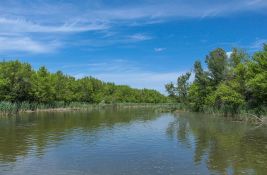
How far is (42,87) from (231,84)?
48145mm

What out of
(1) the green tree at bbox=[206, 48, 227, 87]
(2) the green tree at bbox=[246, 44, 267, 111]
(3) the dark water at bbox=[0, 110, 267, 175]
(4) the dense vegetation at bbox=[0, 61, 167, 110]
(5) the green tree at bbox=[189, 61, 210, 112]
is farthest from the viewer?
(5) the green tree at bbox=[189, 61, 210, 112]

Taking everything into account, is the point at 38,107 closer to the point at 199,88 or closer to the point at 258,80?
the point at 199,88

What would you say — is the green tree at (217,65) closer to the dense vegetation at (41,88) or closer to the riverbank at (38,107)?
the riverbank at (38,107)

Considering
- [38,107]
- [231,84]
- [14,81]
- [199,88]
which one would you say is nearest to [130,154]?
[231,84]

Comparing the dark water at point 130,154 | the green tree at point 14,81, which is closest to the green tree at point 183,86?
the green tree at point 14,81

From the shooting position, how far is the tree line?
77.1 meters

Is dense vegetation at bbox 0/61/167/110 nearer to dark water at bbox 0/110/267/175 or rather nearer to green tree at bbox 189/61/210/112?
green tree at bbox 189/61/210/112

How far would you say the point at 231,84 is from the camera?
55.2m

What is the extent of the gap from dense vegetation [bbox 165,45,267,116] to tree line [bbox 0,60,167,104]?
35.2 meters

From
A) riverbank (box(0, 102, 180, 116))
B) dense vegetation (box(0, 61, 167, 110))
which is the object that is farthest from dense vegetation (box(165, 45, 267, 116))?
dense vegetation (box(0, 61, 167, 110))

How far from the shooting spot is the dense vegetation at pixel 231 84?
1841 inches

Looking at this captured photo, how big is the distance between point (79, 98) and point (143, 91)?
8057 cm

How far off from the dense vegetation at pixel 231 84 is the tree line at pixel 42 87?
115 ft

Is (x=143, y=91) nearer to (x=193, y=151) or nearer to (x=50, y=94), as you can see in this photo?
(x=50, y=94)
